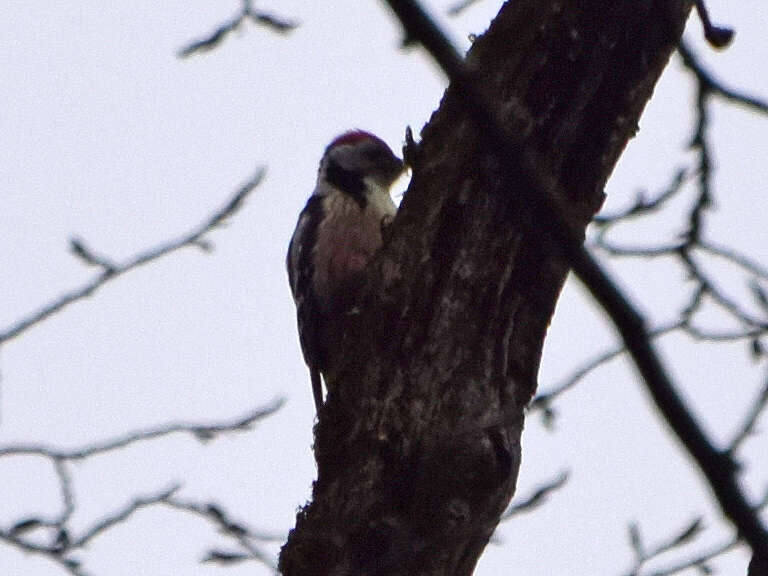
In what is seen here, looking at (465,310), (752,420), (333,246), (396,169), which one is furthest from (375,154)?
(752,420)

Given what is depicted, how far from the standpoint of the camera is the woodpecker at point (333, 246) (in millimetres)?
5113

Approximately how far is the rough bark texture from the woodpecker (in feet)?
6.15

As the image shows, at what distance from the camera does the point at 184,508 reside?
12.0ft

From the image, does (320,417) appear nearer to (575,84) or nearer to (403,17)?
(575,84)

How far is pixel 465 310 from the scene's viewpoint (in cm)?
294

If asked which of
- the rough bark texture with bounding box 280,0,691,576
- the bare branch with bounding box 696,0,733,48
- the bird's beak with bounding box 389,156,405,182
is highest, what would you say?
the bird's beak with bounding box 389,156,405,182

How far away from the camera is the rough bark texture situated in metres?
2.81

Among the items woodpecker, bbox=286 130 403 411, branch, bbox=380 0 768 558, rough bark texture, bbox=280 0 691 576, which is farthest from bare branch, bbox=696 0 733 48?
branch, bbox=380 0 768 558

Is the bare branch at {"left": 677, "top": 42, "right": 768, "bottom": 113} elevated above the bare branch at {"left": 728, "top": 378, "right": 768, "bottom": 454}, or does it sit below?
above

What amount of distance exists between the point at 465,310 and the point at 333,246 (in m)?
2.23

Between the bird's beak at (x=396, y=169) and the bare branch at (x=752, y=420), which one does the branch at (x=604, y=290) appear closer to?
the bare branch at (x=752, y=420)

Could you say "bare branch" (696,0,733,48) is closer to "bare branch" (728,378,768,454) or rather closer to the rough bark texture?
the rough bark texture

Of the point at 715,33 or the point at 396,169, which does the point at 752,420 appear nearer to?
the point at 715,33

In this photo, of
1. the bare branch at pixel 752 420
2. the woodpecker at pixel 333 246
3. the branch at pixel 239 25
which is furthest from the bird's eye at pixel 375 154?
the bare branch at pixel 752 420
